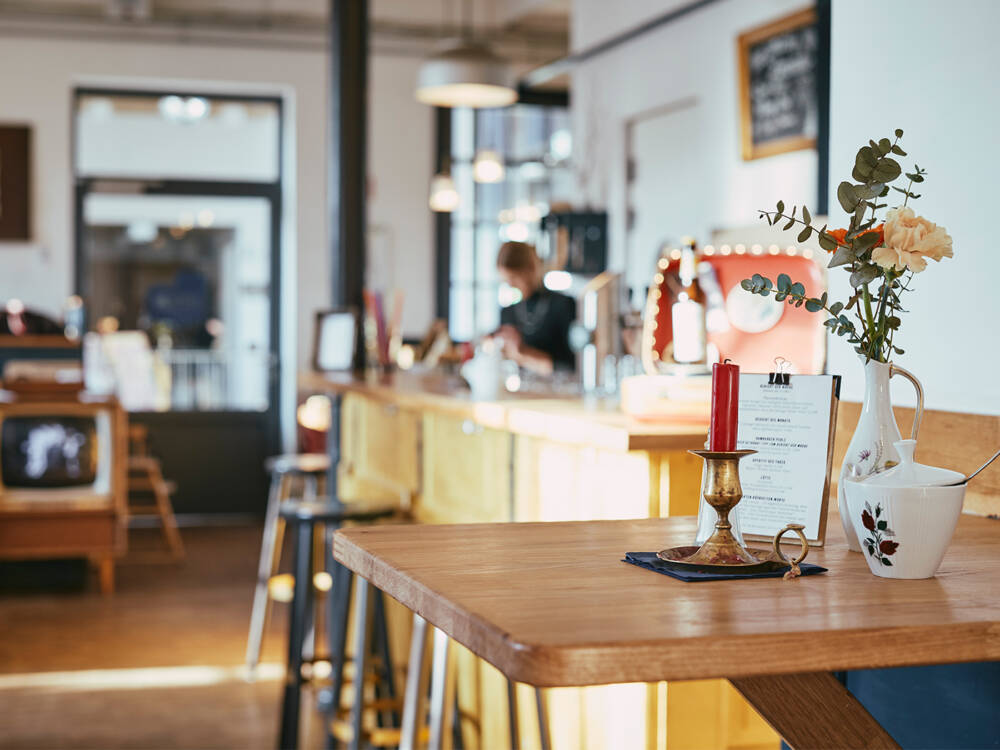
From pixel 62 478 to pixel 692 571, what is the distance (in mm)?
5379

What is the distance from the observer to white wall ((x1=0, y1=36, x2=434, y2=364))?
8.16 meters

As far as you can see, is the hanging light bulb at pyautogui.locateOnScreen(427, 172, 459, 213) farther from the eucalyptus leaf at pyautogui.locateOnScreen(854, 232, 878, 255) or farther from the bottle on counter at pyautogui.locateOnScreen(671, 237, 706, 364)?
the eucalyptus leaf at pyautogui.locateOnScreen(854, 232, 878, 255)

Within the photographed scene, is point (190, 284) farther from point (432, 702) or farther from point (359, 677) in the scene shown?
point (432, 702)

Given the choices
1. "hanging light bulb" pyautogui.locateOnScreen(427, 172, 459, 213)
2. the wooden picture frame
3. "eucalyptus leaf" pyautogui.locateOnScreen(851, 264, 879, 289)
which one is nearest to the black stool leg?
the wooden picture frame

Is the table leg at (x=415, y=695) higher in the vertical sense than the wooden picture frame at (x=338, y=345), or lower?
lower

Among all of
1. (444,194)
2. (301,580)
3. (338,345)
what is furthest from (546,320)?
(444,194)

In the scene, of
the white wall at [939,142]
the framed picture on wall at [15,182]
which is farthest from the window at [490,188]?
the white wall at [939,142]

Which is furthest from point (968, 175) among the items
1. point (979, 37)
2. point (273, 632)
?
point (273, 632)

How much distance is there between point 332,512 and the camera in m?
3.35

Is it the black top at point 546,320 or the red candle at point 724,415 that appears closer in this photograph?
the red candle at point 724,415

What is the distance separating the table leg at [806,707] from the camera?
1211 millimetres

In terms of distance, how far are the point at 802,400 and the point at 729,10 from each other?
5085 millimetres

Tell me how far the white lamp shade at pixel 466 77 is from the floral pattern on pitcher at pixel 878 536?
4.02 metres

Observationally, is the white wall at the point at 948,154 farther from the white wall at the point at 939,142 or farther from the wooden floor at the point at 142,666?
A: the wooden floor at the point at 142,666
